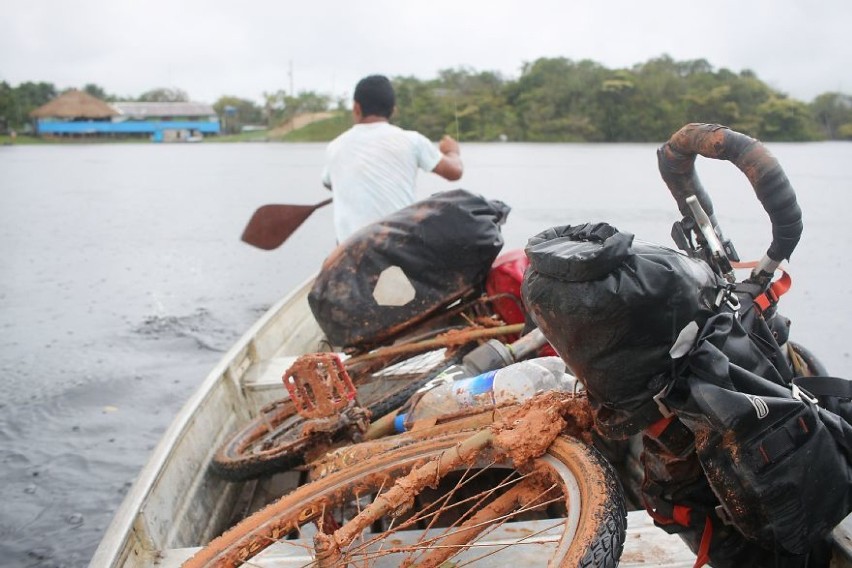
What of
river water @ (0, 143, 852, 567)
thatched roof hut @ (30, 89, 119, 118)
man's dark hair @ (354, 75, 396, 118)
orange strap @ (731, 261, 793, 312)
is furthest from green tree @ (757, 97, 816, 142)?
thatched roof hut @ (30, 89, 119, 118)

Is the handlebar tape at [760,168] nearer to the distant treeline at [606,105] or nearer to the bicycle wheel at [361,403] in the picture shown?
the bicycle wheel at [361,403]

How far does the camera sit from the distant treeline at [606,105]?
15352 mm

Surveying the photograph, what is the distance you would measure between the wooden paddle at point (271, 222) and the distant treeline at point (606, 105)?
276cm

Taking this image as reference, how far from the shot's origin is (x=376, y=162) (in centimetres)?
479

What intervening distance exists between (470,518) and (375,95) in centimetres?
332

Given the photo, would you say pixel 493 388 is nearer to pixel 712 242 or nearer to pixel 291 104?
pixel 712 242

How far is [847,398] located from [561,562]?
91 cm

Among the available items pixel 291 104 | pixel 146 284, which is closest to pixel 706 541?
pixel 146 284

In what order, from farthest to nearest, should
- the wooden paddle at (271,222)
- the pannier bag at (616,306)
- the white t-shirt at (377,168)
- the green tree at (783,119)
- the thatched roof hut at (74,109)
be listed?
the thatched roof hut at (74,109) → the green tree at (783,119) → the wooden paddle at (271,222) → the white t-shirt at (377,168) → the pannier bag at (616,306)

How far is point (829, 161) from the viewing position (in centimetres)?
3459

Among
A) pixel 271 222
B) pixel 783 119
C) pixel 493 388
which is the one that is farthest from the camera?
pixel 783 119

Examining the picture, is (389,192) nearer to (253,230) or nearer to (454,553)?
(253,230)

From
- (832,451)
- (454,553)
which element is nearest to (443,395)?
(454,553)

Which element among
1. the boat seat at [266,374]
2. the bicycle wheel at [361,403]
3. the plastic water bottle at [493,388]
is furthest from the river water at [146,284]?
the plastic water bottle at [493,388]
